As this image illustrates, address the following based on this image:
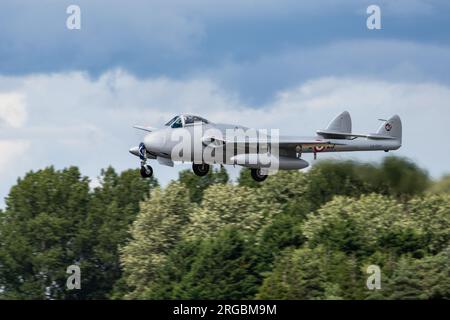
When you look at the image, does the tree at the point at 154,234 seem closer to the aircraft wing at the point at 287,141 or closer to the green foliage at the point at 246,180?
the green foliage at the point at 246,180

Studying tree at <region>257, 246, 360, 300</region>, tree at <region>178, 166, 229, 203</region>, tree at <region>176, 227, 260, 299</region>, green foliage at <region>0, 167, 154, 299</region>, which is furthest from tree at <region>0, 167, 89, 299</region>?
tree at <region>257, 246, 360, 300</region>

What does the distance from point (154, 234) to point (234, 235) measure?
1894 cm

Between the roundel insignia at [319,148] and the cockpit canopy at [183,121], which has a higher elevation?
the cockpit canopy at [183,121]

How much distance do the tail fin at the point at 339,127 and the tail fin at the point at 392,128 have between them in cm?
364

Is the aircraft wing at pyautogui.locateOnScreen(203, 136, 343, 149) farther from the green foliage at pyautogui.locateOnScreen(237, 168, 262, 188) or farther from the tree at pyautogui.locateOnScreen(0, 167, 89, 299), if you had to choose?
the tree at pyautogui.locateOnScreen(0, 167, 89, 299)

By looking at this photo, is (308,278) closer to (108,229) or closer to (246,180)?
(246,180)

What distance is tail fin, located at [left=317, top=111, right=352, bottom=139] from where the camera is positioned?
63.5 metres

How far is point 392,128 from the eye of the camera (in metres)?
68.6

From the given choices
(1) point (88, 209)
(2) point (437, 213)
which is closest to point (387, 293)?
(2) point (437, 213)

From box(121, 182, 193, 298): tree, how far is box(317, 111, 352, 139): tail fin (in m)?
55.6

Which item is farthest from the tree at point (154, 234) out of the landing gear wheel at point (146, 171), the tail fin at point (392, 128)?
the landing gear wheel at point (146, 171)

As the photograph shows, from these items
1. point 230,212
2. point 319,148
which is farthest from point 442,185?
point 230,212

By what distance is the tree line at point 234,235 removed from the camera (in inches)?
3691
